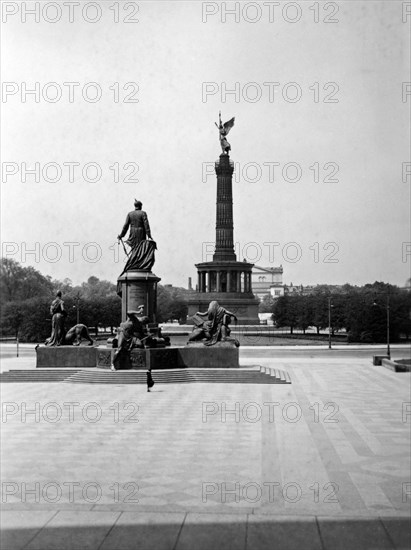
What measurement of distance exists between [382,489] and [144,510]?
345cm

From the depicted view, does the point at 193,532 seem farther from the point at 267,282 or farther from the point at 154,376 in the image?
the point at 267,282

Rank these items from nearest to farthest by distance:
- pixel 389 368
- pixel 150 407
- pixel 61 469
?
pixel 61 469
pixel 150 407
pixel 389 368

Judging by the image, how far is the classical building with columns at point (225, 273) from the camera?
86562 mm

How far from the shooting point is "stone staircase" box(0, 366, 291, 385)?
25.5 m

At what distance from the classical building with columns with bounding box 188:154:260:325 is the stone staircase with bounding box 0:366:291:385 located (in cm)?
5782

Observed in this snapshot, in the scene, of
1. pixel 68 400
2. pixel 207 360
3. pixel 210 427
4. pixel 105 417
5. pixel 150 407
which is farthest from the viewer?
pixel 207 360

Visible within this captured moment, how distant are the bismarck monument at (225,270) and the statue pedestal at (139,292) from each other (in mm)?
55107

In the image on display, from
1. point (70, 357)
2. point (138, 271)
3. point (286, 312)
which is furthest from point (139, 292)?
point (286, 312)

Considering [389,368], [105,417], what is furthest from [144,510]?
[389,368]

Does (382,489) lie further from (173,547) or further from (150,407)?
(150,407)

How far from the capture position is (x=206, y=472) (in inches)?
442

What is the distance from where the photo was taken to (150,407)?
18.8 meters

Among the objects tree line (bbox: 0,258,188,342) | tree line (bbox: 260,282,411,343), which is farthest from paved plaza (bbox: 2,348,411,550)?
tree line (bbox: 260,282,411,343)

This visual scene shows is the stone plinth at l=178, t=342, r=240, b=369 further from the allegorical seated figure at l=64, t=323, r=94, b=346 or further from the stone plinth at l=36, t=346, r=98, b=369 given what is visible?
the allegorical seated figure at l=64, t=323, r=94, b=346
